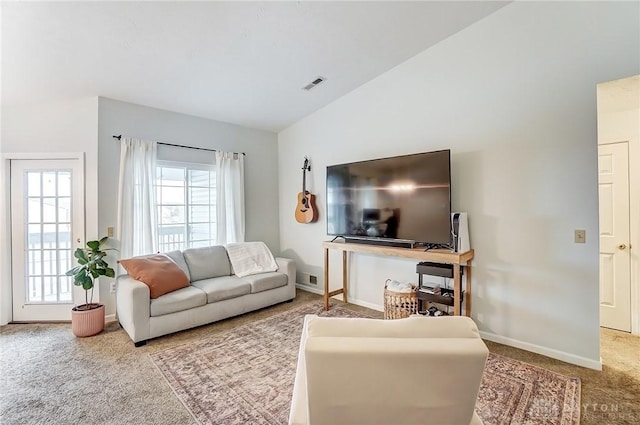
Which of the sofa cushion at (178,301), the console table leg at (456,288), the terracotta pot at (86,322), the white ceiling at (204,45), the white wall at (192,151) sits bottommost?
the terracotta pot at (86,322)

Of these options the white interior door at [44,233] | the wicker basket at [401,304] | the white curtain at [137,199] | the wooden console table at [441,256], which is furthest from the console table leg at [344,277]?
the white interior door at [44,233]

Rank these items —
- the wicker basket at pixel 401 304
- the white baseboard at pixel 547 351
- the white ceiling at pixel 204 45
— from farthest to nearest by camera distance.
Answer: the wicker basket at pixel 401 304 < the white baseboard at pixel 547 351 < the white ceiling at pixel 204 45

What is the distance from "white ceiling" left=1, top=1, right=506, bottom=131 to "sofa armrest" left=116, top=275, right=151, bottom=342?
2.11 metres

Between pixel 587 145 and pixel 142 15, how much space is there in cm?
363

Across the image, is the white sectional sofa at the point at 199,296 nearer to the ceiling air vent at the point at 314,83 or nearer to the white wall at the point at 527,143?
the white wall at the point at 527,143

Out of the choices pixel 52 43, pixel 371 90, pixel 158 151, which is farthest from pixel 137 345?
pixel 371 90

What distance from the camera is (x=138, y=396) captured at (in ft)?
6.71

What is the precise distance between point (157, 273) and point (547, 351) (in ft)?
12.3

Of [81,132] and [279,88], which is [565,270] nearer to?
[279,88]

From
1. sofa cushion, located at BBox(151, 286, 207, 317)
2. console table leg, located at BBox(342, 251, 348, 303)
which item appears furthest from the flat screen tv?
sofa cushion, located at BBox(151, 286, 207, 317)

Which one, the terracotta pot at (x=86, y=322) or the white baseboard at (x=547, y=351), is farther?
the terracotta pot at (x=86, y=322)

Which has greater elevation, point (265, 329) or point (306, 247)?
point (306, 247)

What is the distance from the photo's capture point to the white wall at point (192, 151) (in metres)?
3.40

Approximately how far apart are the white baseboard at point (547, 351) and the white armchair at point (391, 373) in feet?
6.66
